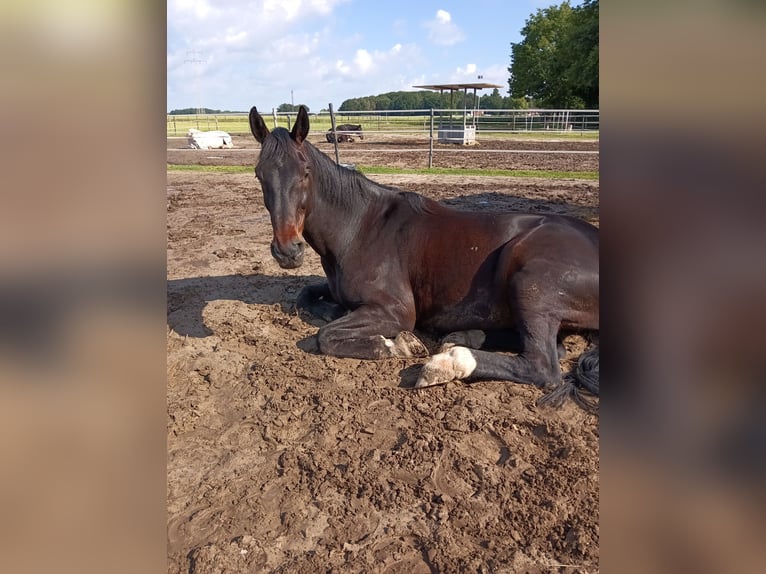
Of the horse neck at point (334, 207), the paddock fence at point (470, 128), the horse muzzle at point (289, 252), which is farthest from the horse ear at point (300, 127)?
the paddock fence at point (470, 128)

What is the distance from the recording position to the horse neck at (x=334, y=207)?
4113 mm

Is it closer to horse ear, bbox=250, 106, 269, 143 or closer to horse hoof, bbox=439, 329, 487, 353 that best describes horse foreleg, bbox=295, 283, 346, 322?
horse hoof, bbox=439, 329, 487, 353

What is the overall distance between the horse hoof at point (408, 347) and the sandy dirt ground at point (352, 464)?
0.08 m

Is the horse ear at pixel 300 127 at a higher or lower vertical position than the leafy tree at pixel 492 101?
lower

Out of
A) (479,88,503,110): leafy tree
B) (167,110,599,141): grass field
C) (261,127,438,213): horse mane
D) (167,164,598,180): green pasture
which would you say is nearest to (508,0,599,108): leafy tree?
(167,110,599,141): grass field

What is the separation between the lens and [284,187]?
364cm

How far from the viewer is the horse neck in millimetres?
4113

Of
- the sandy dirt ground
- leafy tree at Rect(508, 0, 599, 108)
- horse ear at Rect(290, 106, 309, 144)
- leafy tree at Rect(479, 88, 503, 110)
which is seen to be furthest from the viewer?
leafy tree at Rect(479, 88, 503, 110)

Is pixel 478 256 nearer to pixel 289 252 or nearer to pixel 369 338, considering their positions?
pixel 369 338

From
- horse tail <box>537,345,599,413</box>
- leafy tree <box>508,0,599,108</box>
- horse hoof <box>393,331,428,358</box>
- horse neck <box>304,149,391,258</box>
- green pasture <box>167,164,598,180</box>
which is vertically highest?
leafy tree <box>508,0,599,108</box>

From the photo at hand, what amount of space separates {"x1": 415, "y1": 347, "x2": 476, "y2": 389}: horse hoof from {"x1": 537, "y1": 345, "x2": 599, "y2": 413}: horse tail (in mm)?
490

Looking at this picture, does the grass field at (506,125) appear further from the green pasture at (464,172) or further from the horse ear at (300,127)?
the horse ear at (300,127)

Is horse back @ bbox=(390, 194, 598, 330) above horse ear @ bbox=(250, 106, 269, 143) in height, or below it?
below
